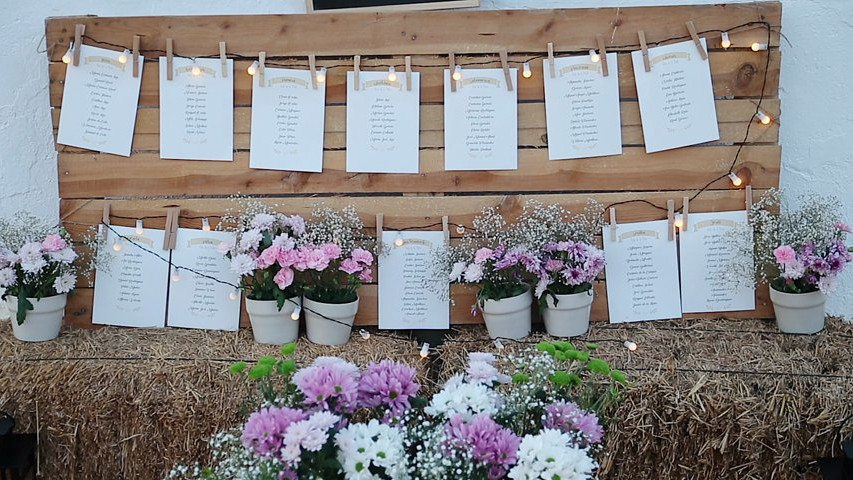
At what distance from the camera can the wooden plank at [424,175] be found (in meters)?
2.56

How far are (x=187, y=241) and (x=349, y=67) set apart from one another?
2.67 feet

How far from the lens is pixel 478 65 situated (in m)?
2.56

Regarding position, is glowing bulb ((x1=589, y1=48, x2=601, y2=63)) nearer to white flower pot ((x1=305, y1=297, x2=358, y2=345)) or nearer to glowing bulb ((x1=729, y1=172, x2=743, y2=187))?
glowing bulb ((x1=729, y1=172, x2=743, y2=187))

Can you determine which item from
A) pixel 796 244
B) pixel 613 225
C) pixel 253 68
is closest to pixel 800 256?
pixel 796 244

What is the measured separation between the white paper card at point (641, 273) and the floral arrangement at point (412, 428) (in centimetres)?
131

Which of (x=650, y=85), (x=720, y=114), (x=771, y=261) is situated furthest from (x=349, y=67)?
(x=771, y=261)

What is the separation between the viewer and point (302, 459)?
1.10 m

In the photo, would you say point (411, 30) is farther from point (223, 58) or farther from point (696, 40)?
point (696, 40)

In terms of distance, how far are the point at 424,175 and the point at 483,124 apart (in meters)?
0.26

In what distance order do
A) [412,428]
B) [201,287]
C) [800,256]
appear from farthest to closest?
[201,287]
[800,256]
[412,428]

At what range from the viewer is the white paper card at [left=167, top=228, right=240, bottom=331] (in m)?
2.57

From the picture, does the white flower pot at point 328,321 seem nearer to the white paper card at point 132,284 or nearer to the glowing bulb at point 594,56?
the white paper card at point 132,284

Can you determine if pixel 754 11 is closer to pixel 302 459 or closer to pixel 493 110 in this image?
pixel 493 110

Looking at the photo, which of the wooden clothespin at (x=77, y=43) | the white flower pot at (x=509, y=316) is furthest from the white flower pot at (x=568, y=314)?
the wooden clothespin at (x=77, y=43)
